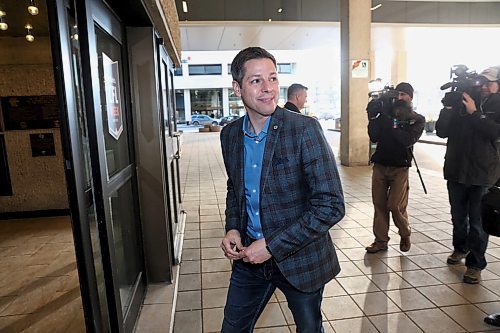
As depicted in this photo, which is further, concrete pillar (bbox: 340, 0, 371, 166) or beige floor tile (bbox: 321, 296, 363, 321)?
concrete pillar (bbox: 340, 0, 371, 166)

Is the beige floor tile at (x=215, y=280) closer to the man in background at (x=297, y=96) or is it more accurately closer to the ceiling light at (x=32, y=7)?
the man in background at (x=297, y=96)

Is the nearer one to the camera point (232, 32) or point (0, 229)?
point (0, 229)

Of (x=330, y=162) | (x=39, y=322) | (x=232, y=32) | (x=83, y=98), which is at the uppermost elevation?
(x=232, y=32)

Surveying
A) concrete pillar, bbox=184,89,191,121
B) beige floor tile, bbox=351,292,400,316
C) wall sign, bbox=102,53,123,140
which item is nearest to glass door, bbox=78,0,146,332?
wall sign, bbox=102,53,123,140

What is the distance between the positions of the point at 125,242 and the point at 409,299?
6.69 ft

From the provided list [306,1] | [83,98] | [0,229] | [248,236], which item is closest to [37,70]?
[0,229]

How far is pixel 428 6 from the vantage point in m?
9.73

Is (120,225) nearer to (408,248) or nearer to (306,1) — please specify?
(408,248)

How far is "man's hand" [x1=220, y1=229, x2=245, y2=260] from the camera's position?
4.62ft

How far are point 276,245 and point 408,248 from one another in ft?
8.38

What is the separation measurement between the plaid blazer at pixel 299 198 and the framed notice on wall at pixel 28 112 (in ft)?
14.8

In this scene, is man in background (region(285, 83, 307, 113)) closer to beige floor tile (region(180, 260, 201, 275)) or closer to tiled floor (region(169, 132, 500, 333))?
tiled floor (region(169, 132, 500, 333))

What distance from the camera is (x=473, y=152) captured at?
9.37 ft

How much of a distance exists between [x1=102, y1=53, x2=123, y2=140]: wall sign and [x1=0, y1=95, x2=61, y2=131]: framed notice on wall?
3.13 meters
